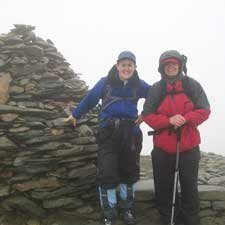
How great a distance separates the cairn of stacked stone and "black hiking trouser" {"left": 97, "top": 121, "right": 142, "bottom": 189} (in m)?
0.86

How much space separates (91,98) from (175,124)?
5.83ft

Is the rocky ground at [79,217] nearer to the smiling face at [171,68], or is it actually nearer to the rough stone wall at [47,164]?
the rough stone wall at [47,164]

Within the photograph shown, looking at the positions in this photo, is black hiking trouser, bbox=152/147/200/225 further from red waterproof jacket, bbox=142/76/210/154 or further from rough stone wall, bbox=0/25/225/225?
rough stone wall, bbox=0/25/225/225

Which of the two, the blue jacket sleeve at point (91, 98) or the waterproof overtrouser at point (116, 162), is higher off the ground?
the blue jacket sleeve at point (91, 98)

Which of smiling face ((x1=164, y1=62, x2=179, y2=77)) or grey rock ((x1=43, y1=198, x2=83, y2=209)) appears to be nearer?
smiling face ((x1=164, y1=62, x2=179, y2=77))

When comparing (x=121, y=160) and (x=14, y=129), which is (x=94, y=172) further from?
(x=14, y=129)

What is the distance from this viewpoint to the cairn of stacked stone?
8.05m

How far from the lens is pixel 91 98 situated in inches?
314

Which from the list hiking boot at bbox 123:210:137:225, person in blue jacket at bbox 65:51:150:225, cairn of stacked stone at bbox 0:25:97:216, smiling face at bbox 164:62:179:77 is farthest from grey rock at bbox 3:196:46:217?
smiling face at bbox 164:62:179:77

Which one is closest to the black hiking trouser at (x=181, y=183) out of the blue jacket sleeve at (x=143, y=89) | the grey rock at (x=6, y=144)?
the blue jacket sleeve at (x=143, y=89)

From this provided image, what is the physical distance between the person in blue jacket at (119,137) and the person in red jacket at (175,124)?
0.36m

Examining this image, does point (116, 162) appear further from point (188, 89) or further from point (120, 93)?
point (188, 89)

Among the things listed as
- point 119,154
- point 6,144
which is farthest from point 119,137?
point 6,144

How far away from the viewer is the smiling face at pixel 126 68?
7645 mm
